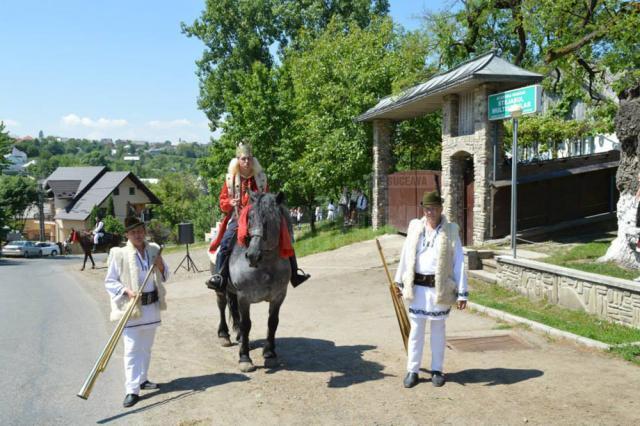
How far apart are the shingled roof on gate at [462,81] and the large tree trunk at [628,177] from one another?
3.61m

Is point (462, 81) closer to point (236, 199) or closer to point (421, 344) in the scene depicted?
point (236, 199)

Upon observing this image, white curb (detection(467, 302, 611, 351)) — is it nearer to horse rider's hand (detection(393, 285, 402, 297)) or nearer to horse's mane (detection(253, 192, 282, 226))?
horse rider's hand (detection(393, 285, 402, 297))

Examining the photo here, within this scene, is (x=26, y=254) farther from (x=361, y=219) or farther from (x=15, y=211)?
(x=361, y=219)

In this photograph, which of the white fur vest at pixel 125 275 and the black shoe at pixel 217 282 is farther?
the black shoe at pixel 217 282

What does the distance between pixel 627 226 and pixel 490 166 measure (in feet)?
17.0

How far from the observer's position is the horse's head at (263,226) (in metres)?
6.72

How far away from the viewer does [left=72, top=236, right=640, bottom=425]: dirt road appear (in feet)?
18.8

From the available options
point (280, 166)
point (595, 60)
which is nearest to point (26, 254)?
point (280, 166)

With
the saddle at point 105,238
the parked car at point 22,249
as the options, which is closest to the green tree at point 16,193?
the parked car at point 22,249

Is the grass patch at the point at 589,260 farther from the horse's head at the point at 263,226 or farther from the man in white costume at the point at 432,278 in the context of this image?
the horse's head at the point at 263,226

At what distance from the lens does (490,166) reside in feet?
51.6

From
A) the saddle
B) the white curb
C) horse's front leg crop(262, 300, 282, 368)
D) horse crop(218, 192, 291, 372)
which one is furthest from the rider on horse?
the saddle

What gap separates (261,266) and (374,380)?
1.94 meters

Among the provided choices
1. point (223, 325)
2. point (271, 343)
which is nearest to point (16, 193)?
point (223, 325)
